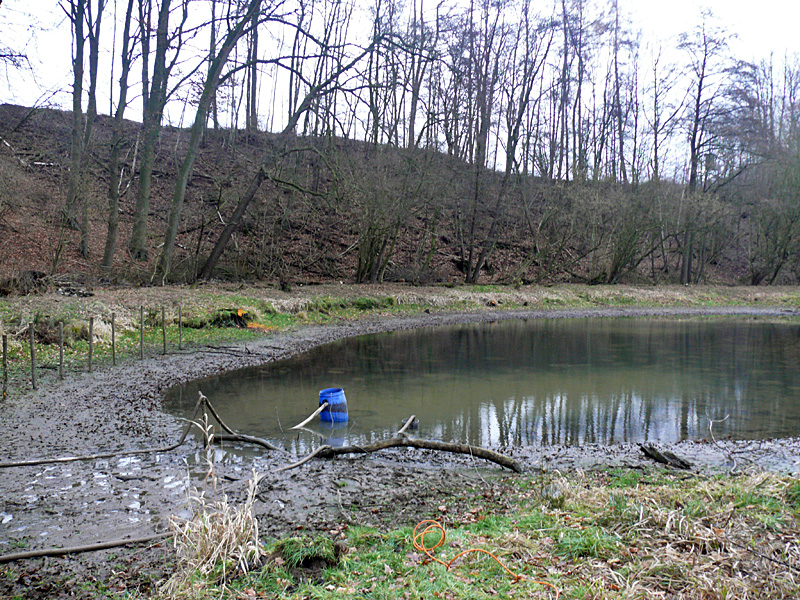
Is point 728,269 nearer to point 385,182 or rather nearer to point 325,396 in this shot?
point 385,182

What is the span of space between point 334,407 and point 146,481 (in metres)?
3.10

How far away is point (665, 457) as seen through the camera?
625 cm

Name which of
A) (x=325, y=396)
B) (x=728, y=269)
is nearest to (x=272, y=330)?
(x=325, y=396)

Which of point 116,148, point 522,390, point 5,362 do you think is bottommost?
point 522,390

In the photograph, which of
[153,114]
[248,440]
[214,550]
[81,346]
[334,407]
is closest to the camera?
[214,550]

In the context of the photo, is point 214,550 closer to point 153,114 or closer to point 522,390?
point 522,390

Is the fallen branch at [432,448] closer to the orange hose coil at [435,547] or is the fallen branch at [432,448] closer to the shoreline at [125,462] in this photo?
the shoreline at [125,462]

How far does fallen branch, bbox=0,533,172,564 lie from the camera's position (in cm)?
368

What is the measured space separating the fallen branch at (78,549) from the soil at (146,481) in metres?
0.05

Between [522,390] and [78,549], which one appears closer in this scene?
[78,549]

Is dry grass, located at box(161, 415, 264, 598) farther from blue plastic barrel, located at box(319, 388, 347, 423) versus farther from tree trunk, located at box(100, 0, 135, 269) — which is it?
tree trunk, located at box(100, 0, 135, 269)

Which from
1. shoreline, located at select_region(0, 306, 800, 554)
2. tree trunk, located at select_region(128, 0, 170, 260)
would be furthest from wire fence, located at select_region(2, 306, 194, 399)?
tree trunk, located at select_region(128, 0, 170, 260)

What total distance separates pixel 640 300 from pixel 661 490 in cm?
2683

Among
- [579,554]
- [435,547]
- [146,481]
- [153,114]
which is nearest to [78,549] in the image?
[146,481]
